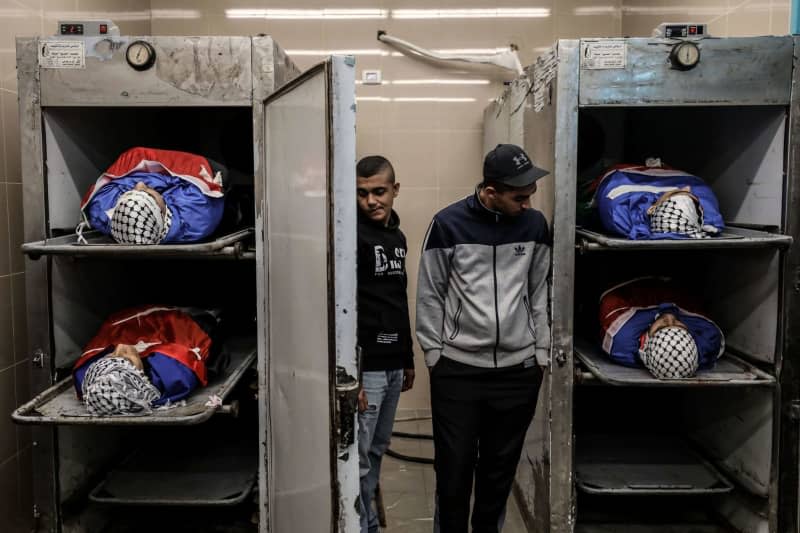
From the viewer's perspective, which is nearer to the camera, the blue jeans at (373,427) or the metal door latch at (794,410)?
the metal door latch at (794,410)

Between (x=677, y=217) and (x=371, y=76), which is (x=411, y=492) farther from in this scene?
(x=371, y=76)

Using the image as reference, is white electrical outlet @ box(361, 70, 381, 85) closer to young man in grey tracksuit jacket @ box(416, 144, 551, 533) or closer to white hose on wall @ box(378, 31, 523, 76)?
white hose on wall @ box(378, 31, 523, 76)

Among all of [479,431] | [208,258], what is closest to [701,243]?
[479,431]

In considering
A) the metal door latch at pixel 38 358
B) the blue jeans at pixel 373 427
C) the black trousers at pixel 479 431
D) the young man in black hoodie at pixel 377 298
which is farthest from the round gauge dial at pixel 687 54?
the metal door latch at pixel 38 358

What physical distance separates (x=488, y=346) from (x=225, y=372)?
94 cm

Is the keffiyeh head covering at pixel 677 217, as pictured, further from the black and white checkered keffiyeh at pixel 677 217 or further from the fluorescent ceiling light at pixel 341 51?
the fluorescent ceiling light at pixel 341 51

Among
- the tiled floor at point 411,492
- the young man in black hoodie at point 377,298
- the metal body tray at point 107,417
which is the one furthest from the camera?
the tiled floor at point 411,492

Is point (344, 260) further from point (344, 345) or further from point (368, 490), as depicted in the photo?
point (368, 490)

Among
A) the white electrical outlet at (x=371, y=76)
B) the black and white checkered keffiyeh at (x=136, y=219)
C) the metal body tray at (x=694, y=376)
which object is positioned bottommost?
the metal body tray at (x=694, y=376)

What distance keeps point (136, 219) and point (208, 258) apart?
1.10 ft

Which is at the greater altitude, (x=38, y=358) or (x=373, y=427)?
(x=38, y=358)

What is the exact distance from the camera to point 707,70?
1.98 m

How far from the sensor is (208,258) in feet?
7.09

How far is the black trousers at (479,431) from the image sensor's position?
2.11m
